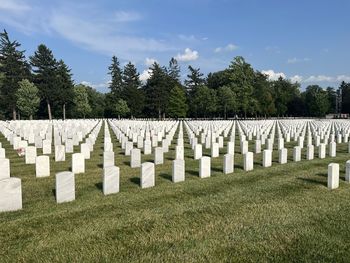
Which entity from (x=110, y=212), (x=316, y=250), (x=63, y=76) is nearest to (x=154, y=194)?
(x=110, y=212)

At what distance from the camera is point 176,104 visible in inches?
3361

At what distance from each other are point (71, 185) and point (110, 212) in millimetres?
1371

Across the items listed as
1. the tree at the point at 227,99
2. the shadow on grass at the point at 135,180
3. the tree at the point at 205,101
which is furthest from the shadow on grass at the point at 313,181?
the tree at the point at 205,101

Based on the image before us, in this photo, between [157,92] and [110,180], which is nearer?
[110,180]

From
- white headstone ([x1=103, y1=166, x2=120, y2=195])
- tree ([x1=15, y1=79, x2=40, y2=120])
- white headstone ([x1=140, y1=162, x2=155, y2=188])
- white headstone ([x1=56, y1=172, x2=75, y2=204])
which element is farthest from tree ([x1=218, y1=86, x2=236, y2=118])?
white headstone ([x1=56, y1=172, x2=75, y2=204])

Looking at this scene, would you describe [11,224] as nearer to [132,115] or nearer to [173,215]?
[173,215]

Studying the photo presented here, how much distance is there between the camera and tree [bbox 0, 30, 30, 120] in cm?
6575

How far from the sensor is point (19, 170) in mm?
11555

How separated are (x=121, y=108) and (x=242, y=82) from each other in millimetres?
32093

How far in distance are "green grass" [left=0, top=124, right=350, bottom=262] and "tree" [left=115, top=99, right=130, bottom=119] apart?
74.4 m

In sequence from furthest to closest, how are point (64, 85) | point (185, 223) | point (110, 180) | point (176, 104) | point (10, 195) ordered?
1. point (176, 104)
2. point (64, 85)
3. point (110, 180)
4. point (10, 195)
5. point (185, 223)

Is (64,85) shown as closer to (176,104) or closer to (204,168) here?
(176,104)

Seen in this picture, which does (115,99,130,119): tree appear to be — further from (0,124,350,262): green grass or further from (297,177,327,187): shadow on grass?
(297,177,327,187): shadow on grass

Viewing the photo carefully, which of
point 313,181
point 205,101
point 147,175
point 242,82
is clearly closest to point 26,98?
point 205,101
